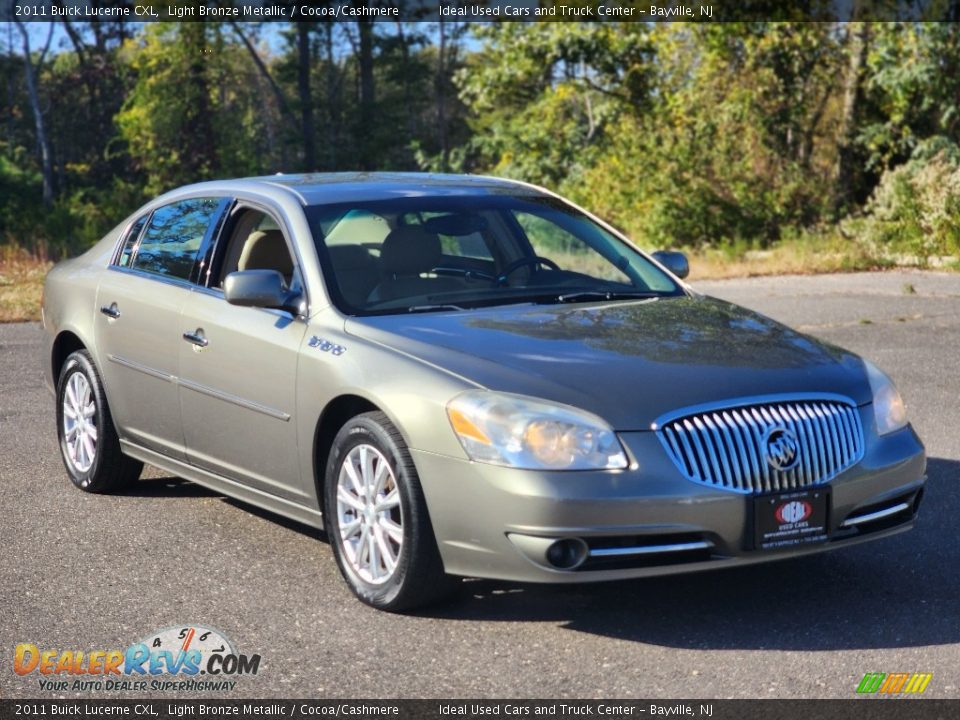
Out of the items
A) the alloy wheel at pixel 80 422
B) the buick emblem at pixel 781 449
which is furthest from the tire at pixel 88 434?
the buick emblem at pixel 781 449

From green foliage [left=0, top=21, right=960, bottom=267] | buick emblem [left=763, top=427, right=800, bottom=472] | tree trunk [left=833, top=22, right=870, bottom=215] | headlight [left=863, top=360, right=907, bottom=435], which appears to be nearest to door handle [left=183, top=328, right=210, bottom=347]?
buick emblem [left=763, top=427, right=800, bottom=472]

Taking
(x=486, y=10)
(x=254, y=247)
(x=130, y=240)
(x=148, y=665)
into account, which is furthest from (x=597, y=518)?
(x=486, y=10)

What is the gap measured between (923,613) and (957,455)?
3.10 metres

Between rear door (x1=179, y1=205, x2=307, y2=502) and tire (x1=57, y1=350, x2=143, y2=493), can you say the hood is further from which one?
tire (x1=57, y1=350, x2=143, y2=493)

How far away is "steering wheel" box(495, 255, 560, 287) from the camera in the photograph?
20.7 ft

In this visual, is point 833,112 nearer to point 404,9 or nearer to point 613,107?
point 613,107

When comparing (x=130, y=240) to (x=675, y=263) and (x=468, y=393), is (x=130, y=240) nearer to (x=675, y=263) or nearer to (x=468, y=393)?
(x=675, y=263)

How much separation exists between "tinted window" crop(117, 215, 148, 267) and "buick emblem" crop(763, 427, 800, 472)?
Result: 3.81 m

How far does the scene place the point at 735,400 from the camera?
495cm

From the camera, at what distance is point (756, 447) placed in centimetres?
489

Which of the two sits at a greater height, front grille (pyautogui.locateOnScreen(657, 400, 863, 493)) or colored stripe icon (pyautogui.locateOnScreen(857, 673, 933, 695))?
front grille (pyautogui.locateOnScreen(657, 400, 863, 493))

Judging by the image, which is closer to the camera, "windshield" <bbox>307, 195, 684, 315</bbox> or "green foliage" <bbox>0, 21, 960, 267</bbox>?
"windshield" <bbox>307, 195, 684, 315</bbox>

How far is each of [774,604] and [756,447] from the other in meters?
0.73

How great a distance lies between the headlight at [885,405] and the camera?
5.36 metres
